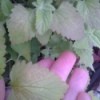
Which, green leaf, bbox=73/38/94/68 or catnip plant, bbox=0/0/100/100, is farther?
green leaf, bbox=73/38/94/68

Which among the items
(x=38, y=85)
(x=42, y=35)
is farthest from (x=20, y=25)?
(x=38, y=85)

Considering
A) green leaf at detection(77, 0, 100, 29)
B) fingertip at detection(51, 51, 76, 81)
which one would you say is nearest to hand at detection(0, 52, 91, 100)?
fingertip at detection(51, 51, 76, 81)

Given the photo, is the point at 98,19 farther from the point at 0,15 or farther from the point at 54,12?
the point at 0,15

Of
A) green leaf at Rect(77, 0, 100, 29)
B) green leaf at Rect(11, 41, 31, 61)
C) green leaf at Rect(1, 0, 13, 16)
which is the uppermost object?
green leaf at Rect(77, 0, 100, 29)

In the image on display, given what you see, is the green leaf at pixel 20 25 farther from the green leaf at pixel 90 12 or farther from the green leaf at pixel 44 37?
the green leaf at pixel 90 12

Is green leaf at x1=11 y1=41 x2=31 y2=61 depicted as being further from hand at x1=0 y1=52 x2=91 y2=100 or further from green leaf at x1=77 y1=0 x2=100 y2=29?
green leaf at x1=77 y1=0 x2=100 y2=29

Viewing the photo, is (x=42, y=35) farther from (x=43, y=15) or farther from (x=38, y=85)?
(x=38, y=85)

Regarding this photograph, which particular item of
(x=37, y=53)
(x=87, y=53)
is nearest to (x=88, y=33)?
(x=87, y=53)
